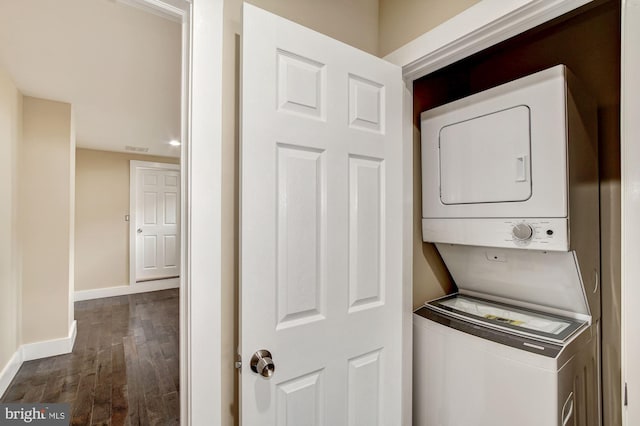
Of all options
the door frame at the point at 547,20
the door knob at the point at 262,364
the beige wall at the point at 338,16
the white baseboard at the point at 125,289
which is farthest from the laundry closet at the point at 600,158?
the white baseboard at the point at 125,289

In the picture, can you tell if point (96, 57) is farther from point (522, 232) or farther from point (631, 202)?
point (631, 202)

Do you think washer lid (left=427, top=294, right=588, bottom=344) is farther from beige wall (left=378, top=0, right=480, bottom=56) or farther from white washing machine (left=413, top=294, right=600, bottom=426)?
Result: beige wall (left=378, top=0, right=480, bottom=56)

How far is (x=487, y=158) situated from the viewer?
4.21ft

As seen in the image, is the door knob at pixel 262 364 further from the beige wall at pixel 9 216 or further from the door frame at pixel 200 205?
the beige wall at pixel 9 216

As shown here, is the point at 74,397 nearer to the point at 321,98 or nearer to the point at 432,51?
the point at 321,98

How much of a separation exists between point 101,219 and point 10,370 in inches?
112

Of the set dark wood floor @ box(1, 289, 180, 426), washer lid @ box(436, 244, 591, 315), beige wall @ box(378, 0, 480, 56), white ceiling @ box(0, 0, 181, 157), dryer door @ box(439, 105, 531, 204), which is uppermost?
white ceiling @ box(0, 0, 181, 157)

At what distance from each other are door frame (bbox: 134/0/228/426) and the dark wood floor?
152cm

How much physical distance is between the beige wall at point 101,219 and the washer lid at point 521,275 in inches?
209

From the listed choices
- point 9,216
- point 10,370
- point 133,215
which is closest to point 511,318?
point 9,216

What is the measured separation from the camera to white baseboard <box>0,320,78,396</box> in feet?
8.61

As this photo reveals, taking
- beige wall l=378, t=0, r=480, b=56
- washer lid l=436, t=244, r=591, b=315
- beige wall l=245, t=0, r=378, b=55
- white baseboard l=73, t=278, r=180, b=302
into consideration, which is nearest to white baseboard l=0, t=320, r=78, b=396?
white baseboard l=73, t=278, r=180, b=302

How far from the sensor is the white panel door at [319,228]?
0.93 metres

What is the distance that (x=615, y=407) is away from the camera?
4.79 ft
